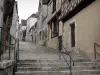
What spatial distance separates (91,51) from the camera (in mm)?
9438

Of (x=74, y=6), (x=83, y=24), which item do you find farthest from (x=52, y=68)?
(x=74, y=6)

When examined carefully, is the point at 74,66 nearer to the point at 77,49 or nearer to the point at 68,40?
the point at 77,49

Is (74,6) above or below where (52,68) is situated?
above

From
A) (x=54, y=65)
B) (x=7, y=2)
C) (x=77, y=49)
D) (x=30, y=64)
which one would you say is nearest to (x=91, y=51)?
(x=77, y=49)

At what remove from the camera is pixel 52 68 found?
23.4ft

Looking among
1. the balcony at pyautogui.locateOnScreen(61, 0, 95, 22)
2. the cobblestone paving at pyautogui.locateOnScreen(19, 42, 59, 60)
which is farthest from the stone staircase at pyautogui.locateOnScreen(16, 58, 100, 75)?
the balcony at pyautogui.locateOnScreen(61, 0, 95, 22)

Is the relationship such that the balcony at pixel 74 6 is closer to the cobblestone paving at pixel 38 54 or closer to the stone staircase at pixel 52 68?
the cobblestone paving at pixel 38 54

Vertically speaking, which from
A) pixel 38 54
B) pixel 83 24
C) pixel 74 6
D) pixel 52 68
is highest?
pixel 74 6

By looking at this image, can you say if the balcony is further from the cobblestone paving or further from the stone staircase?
the stone staircase

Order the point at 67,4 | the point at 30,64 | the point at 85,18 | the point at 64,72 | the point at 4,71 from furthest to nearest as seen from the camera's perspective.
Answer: the point at 67,4
the point at 85,18
the point at 30,64
the point at 64,72
the point at 4,71

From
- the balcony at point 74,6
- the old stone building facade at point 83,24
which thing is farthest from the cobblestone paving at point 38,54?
A: the balcony at point 74,6

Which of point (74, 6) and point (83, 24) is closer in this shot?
point (83, 24)

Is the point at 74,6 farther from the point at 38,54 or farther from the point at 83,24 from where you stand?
the point at 38,54

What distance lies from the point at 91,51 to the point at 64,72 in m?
3.14
